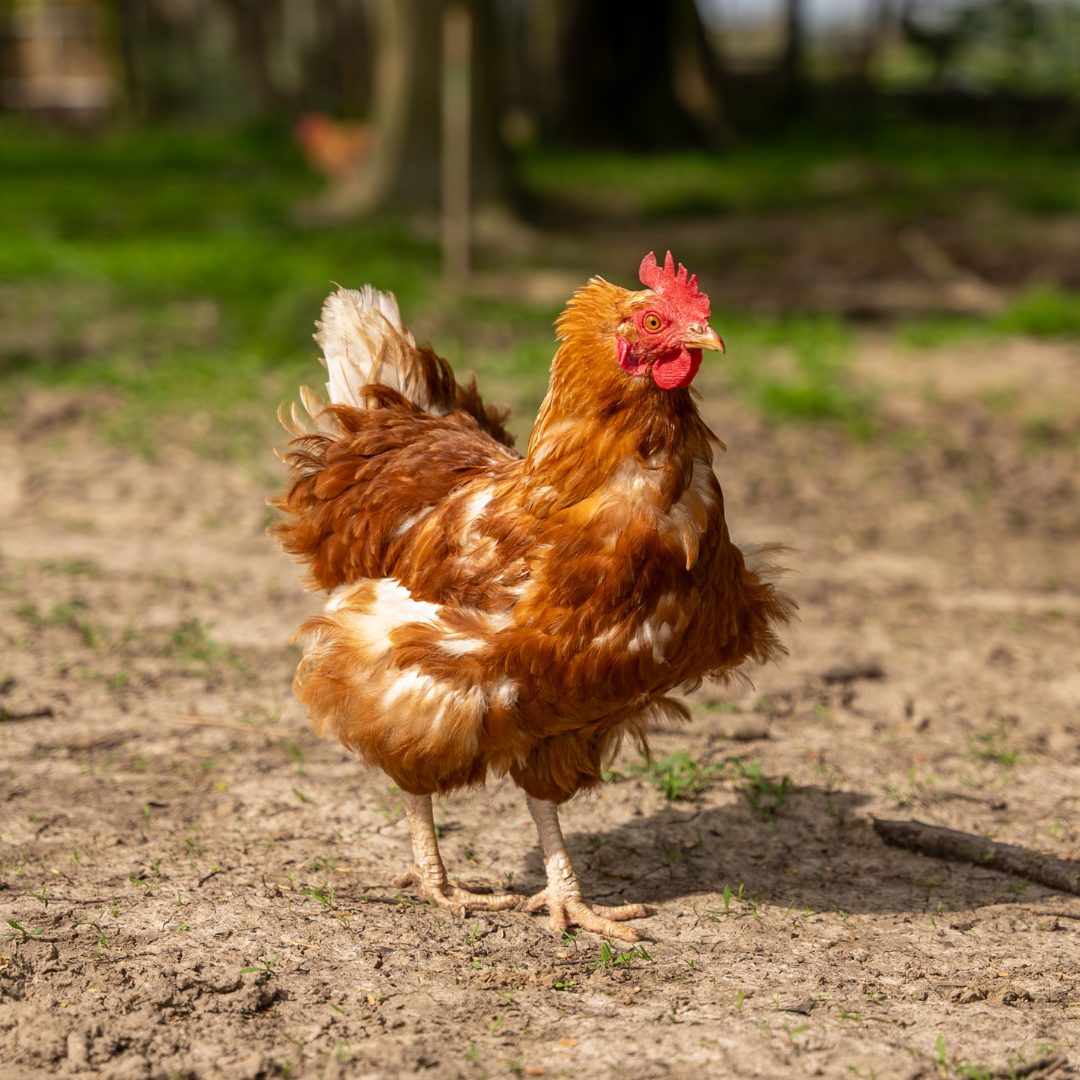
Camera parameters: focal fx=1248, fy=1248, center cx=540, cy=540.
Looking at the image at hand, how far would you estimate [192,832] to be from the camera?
3.71 m

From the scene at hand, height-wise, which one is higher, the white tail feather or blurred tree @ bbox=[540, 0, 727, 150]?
the white tail feather

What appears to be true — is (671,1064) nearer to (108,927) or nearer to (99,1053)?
(99,1053)

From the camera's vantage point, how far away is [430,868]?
3.48 m

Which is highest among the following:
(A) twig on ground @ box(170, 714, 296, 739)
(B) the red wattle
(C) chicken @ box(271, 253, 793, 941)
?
(B) the red wattle

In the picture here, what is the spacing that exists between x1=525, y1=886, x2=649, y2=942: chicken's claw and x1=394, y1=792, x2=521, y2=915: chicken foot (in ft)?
0.34

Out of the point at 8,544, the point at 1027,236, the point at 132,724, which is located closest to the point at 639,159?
the point at 1027,236

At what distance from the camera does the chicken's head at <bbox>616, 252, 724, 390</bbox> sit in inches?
114

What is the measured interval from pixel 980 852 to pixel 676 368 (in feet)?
5.88

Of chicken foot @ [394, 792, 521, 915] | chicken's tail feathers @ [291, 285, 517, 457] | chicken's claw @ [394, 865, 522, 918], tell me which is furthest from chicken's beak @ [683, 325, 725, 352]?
chicken's claw @ [394, 865, 522, 918]

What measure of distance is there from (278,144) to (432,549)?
60.6 ft

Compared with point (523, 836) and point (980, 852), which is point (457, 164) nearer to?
point (523, 836)

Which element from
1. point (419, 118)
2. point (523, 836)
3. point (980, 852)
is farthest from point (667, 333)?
point (419, 118)

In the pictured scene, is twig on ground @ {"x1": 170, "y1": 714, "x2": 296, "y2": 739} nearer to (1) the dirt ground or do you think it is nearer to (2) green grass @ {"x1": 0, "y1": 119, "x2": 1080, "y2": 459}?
(1) the dirt ground

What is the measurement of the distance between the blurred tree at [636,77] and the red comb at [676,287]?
63.3 ft
